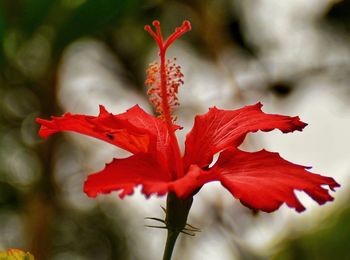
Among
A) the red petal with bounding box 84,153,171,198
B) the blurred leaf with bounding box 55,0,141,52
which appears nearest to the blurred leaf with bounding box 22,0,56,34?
the blurred leaf with bounding box 55,0,141,52

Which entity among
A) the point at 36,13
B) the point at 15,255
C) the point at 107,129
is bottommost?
the point at 15,255

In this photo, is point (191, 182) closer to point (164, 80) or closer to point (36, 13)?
point (164, 80)

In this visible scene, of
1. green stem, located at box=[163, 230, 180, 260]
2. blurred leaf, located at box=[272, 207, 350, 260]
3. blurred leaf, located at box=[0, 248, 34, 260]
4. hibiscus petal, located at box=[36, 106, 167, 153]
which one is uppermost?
blurred leaf, located at box=[272, 207, 350, 260]

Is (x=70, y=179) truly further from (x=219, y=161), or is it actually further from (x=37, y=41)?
(x=219, y=161)

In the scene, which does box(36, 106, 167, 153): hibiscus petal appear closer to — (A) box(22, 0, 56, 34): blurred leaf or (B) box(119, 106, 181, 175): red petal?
(B) box(119, 106, 181, 175): red petal

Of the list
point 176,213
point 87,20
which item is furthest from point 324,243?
point 176,213

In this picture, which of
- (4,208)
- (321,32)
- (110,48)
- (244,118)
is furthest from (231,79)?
(244,118)

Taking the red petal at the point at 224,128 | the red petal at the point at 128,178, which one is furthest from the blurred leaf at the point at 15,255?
the red petal at the point at 224,128
